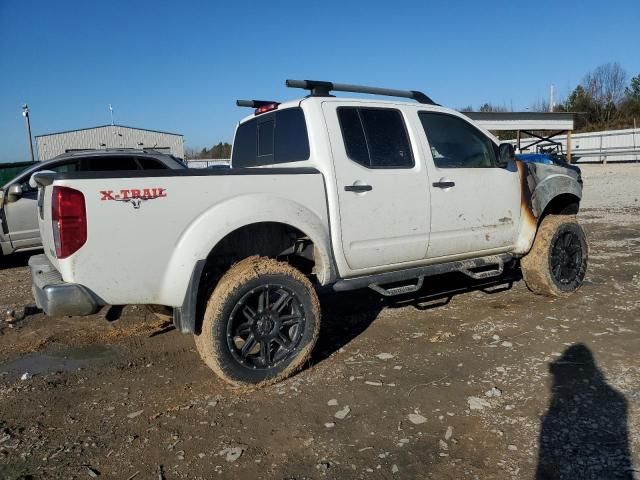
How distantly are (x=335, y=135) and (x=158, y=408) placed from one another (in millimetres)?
2323

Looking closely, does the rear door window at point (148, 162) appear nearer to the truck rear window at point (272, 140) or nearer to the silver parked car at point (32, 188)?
the silver parked car at point (32, 188)

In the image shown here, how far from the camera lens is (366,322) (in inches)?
196

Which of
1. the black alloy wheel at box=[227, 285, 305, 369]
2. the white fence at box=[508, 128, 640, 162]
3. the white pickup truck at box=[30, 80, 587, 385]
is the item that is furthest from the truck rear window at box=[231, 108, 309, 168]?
the white fence at box=[508, 128, 640, 162]

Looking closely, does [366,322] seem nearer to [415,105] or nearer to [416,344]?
[416,344]

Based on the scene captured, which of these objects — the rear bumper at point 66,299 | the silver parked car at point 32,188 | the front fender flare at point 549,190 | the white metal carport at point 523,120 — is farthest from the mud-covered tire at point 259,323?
the white metal carport at point 523,120

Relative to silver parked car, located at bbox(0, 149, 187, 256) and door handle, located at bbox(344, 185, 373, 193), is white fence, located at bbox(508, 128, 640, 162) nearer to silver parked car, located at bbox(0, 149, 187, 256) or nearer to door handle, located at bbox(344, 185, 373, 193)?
silver parked car, located at bbox(0, 149, 187, 256)

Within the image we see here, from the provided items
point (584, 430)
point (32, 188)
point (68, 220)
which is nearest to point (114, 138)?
point (32, 188)

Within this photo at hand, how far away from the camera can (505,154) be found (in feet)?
15.7

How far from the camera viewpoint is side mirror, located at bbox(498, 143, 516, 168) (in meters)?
4.73

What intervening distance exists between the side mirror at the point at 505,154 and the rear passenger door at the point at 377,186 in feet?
3.31

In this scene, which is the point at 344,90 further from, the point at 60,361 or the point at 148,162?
the point at 148,162

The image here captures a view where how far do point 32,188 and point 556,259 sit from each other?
7721mm

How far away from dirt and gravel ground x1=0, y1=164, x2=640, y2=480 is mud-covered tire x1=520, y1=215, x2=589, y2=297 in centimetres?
23

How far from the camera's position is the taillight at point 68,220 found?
2.93 meters
